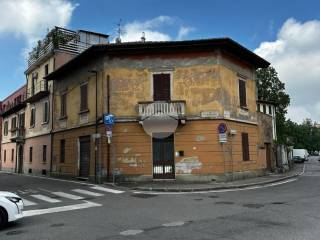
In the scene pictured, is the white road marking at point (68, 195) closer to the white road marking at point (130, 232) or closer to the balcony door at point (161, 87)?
the white road marking at point (130, 232)

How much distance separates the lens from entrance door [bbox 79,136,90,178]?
2191 centimetres

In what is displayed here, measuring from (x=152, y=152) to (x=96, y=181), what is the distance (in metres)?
3.60

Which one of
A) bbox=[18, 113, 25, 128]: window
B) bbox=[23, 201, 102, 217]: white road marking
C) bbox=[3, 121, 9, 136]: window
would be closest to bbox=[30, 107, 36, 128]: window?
bbox=[18, 113, 25, 128]: window

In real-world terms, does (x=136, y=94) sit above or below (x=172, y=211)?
above

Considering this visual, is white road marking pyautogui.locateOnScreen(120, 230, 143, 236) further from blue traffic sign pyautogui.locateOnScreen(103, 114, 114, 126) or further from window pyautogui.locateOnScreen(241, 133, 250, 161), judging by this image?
window pyautogui.locateOnScreen(241, 133, 250, 161)

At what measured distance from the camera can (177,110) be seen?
771 inches

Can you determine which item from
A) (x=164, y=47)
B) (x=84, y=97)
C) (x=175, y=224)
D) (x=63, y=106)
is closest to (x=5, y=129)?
(x=63, y=106)

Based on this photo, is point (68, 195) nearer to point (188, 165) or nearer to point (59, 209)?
point (59, 209)

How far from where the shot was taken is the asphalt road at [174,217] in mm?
7672

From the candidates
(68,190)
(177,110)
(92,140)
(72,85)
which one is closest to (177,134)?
(177,110)

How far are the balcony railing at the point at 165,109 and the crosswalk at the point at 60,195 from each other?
4774mm

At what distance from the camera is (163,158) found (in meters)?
19.8

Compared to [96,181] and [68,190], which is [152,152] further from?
[68,190]

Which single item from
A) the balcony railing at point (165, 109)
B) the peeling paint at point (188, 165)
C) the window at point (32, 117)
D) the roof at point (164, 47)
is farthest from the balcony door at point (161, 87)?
the window at point (32, 117)
